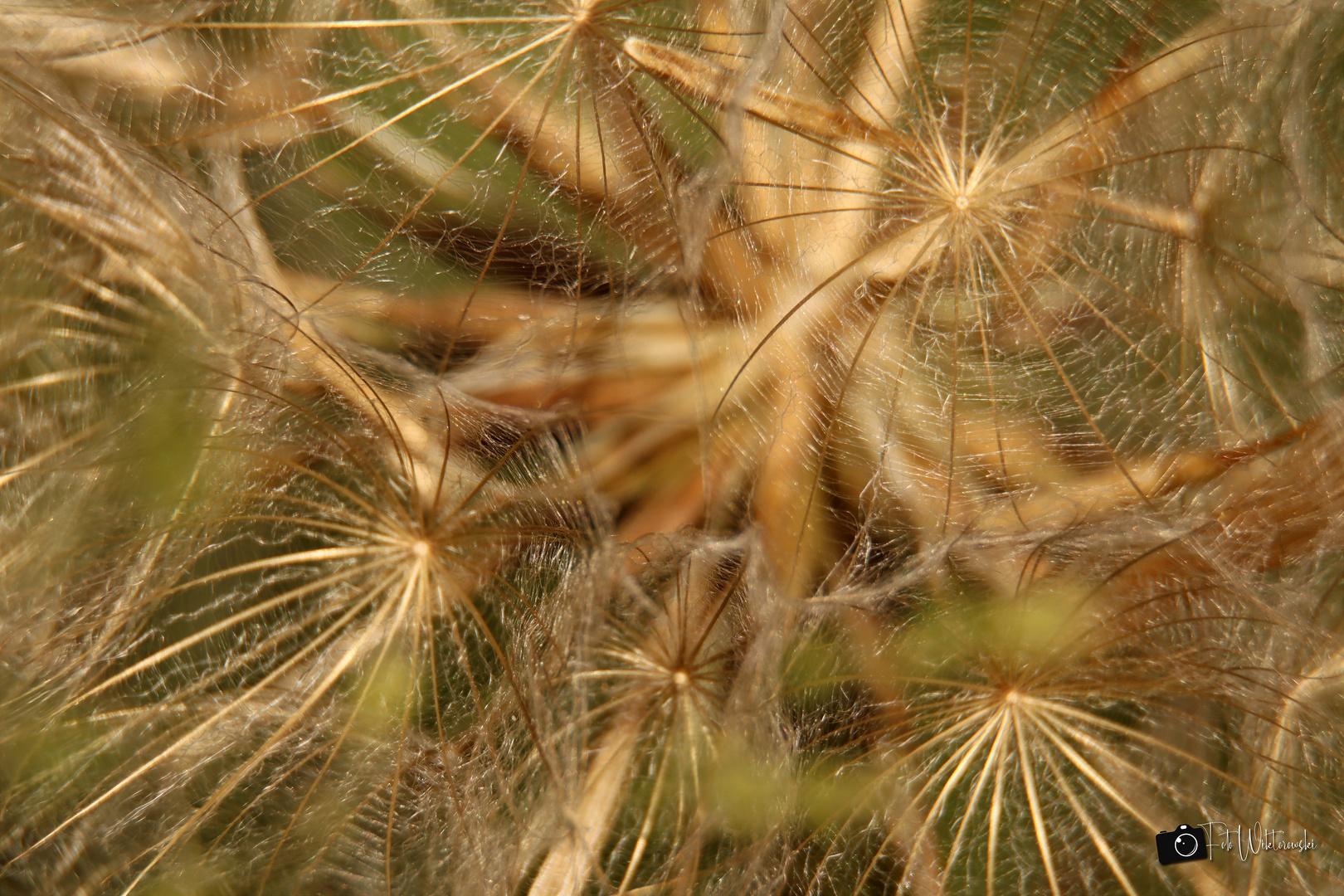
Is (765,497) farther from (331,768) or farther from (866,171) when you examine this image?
(331,768)

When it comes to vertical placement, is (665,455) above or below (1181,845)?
above

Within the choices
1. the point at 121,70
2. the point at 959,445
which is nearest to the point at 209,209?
the point at 121,70

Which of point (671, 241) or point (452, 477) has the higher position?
point (671, 241)
